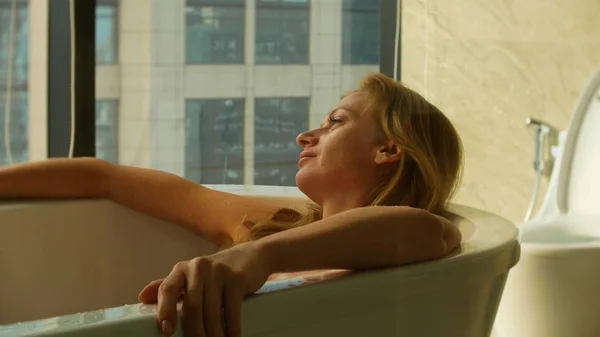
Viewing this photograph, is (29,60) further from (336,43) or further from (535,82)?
(535,82)

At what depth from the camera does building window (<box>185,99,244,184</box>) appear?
2510 millimetres

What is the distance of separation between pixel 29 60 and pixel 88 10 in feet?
0.76

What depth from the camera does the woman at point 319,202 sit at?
74 centimetres

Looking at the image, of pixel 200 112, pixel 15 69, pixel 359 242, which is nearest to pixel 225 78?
pixel 200 112

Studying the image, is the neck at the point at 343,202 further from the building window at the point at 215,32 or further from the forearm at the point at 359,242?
the building window at the point at 215,32

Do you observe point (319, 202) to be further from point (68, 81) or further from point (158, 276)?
point (68, 81)

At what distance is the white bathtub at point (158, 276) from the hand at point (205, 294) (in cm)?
1

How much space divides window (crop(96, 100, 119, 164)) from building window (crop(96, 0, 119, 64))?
12 centimetres

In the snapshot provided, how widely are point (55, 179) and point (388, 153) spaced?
587mm

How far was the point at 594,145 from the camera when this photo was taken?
1963 millimetres

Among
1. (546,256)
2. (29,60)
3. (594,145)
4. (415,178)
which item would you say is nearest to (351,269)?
(415,178)

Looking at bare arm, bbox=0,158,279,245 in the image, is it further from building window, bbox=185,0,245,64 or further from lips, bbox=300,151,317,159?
building window, bbox=185,0,245,64

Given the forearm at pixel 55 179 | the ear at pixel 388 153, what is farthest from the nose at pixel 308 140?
the forearm at pixel 55 179

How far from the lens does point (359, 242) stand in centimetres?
87
